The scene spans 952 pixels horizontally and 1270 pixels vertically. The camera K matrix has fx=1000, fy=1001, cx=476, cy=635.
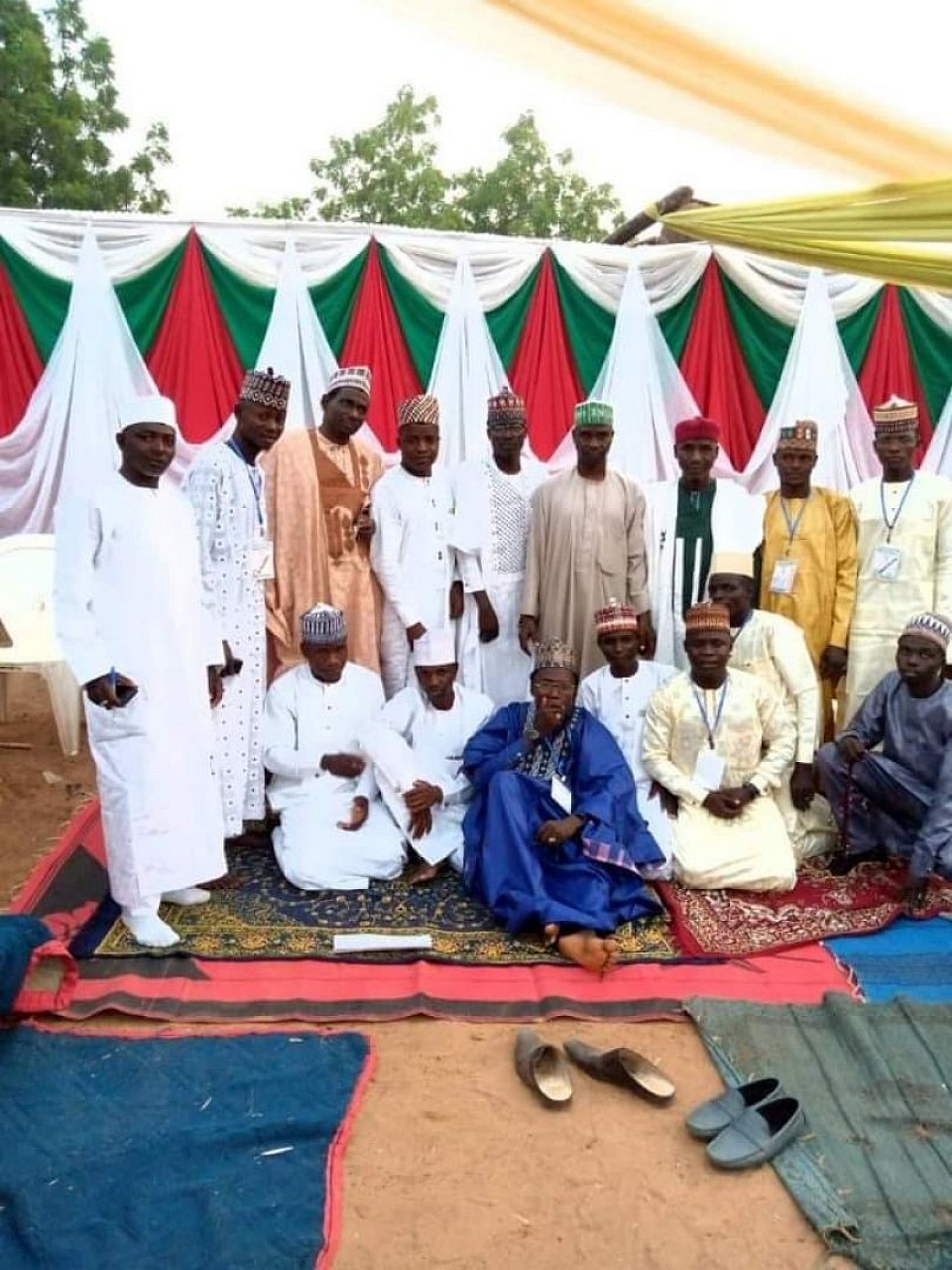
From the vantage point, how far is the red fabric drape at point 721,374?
658 centimetres

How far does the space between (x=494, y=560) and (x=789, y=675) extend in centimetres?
142

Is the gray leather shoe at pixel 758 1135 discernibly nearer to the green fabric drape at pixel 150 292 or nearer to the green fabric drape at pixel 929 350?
the green fabric drape at pixel 150 292

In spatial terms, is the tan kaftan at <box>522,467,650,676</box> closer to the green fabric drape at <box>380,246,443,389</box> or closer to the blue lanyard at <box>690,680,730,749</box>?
the blue lanyard at <box>690,680,730,749</box>

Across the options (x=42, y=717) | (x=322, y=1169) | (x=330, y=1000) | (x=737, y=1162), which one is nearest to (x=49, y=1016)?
(x=330, y=1000)

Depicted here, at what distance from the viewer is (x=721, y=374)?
666 cm

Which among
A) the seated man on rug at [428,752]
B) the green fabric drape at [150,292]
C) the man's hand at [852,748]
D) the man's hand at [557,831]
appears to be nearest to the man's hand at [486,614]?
the seated man on rug at [428,752]

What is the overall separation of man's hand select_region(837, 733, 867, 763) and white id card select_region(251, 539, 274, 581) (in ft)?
7.90

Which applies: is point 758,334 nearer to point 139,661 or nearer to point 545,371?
point 545,371

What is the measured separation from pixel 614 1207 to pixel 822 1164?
498mm

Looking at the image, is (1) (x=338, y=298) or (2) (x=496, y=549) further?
(1) (x=338, y=298)

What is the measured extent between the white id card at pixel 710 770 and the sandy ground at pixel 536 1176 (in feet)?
4.03

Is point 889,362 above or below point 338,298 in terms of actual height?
below

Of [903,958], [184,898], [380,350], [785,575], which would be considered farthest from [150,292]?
[903,958]

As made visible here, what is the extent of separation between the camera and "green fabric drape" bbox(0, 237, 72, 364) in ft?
19.6
